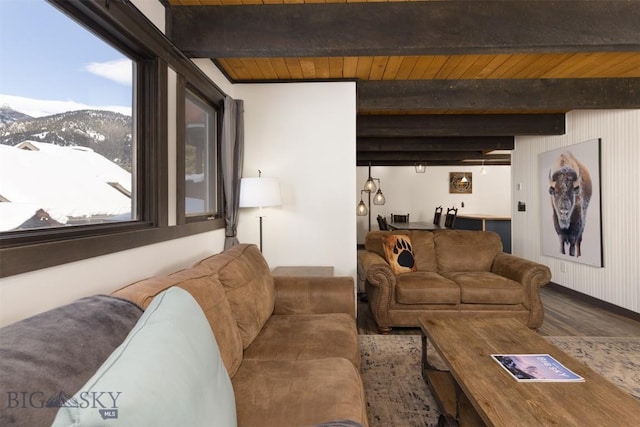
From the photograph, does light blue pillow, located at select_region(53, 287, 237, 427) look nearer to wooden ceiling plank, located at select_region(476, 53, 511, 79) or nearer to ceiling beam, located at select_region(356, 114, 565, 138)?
wooden ceiling plank, located at select_region(476, 53, 511, 79)

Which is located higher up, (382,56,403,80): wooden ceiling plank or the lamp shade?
(382,56,403,80): wooden ceiling plank

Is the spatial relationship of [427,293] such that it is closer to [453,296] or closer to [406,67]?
[453,296]

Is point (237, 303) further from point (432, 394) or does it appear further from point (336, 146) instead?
point (336, 146)

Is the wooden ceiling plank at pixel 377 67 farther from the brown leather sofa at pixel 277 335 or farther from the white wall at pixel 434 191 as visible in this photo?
the white wall at pixel 434 191

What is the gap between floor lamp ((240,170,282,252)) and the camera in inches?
112

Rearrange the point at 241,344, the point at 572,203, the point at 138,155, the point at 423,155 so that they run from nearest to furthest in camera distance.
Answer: the point at 241,344 → the point at 138,155 → the point at 572,203 → the point at 423,155

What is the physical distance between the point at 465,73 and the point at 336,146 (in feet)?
4.66

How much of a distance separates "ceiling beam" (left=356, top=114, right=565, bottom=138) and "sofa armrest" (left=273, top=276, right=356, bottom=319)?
9.13 feet

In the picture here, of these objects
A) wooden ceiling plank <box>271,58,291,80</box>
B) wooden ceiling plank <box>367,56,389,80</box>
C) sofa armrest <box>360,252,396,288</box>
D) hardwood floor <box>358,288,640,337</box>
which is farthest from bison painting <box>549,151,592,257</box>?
wooden ceiling plank <box>271,58,291,80</box>

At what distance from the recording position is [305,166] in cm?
333

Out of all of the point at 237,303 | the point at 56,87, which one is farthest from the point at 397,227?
the point at 56,87

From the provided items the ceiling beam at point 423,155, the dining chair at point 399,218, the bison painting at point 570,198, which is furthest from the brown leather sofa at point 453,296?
the dining chair at point 399,218

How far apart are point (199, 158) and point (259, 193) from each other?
0.60 m

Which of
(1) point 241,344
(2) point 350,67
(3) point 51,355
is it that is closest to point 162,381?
(3) point 51,355
